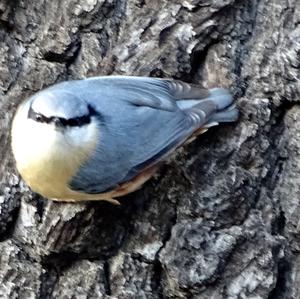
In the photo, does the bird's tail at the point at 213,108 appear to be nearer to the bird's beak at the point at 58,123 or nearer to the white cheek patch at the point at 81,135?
the white cheek patch at the point at 81,135

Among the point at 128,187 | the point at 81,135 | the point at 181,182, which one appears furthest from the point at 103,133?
the point at 181,182

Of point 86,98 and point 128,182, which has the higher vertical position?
point 86,98

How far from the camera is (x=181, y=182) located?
3.37 meters

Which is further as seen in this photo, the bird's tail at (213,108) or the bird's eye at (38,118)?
the bird's tail at (213,108)

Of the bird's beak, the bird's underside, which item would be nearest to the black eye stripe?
the bird's beak

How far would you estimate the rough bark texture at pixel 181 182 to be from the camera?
3299mm

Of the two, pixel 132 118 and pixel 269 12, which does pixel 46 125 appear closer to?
pixel 132 118

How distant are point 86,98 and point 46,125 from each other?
150 mm

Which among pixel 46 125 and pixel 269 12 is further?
pixel 269 12

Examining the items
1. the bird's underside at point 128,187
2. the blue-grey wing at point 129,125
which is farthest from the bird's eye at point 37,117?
the bird's underside at point 128,187

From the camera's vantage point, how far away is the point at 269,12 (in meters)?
3.44

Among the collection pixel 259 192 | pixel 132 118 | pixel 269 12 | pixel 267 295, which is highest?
pixel 269 12

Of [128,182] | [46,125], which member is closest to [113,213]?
[128,182]

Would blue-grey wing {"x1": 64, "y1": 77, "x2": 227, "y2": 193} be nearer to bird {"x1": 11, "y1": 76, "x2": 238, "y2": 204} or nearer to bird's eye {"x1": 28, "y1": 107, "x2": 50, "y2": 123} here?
bird {"x1": 11, "y1": 76, "x2": 238, "y2": 204}
